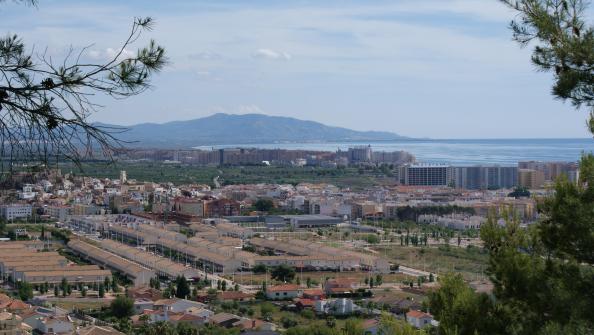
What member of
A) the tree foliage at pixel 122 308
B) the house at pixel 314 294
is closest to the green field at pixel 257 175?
the house at pixel 314 294

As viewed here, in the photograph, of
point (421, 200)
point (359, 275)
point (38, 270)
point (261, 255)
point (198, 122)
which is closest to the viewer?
point (38, 270)

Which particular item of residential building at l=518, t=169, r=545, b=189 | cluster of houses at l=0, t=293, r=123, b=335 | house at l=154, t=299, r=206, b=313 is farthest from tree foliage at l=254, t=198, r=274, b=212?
cluster of houses at l=0, t=293, r=123, b=335

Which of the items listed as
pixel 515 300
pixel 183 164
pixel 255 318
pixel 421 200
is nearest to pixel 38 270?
pixel 255 318

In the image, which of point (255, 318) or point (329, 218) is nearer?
point (255, 318)

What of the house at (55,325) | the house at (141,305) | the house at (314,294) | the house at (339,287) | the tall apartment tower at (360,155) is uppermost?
the tall apartment tower at (360,155)

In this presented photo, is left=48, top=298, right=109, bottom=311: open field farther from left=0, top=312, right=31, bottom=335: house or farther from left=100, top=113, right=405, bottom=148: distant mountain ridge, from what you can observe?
left=100, top=113, right=405, bottom=148: distant mountain ridge

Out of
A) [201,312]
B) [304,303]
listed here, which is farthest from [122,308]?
[304,303]

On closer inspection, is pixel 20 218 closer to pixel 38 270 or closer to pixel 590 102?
pixel 38 270

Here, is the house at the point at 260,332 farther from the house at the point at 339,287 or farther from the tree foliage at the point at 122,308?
the house at the point at 339,287
